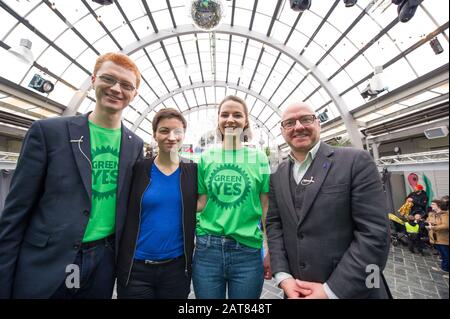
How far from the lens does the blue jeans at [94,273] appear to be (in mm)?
953

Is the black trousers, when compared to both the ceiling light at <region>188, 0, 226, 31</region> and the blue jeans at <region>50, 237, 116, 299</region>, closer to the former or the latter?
the blue jeans at <region>50, 237, 116, 299</region>

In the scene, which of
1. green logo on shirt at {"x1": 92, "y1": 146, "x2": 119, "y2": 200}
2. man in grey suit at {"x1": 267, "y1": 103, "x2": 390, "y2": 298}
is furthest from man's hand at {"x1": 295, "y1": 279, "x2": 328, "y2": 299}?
green logo on shirt at {"x1": 92, "y1": 146, "x2": 119, "y2": 200}

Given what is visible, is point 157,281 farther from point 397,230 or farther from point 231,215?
point 397,230

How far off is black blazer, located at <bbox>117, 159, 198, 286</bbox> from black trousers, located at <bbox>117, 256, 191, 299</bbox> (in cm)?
4

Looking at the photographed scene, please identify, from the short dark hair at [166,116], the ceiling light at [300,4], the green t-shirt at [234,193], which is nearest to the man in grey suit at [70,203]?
the short dark hair at [166,116]

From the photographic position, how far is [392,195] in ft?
3.14

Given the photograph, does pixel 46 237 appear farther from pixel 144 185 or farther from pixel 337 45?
pixel 337 45

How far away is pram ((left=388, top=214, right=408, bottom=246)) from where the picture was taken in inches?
38.9

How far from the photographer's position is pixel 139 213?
1157 mm

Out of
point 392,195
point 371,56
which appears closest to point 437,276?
point 392,195

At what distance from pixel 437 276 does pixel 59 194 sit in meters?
1.38

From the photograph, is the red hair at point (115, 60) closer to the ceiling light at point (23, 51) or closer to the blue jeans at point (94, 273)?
the blue jeans at point (94, 273)

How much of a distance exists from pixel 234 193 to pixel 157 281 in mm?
646
